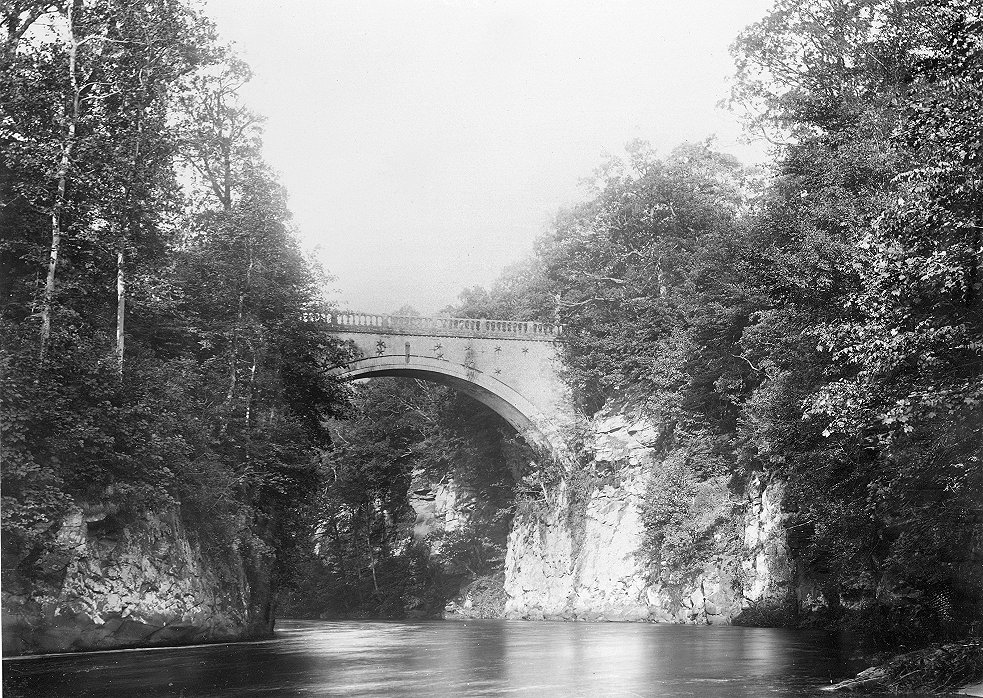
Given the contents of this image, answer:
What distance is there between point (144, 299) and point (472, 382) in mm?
16865

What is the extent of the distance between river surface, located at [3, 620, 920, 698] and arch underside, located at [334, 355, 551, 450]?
13501 mm

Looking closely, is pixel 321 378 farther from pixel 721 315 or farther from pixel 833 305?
pixel 833 305

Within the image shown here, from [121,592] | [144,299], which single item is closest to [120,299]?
[144,299]

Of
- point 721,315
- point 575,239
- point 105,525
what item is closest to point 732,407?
point 721,315

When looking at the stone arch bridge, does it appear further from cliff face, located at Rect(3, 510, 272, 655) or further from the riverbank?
the riverbank

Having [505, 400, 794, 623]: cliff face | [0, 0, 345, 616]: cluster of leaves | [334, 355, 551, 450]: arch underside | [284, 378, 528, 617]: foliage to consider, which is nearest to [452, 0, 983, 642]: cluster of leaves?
[505, 400, 794, 623]: cliff face

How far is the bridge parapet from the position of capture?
3659 cm

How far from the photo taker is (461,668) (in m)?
16.6

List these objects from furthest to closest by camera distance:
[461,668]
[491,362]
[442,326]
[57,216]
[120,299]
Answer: [491,362] < [442,326] < [120,299] < [57,216] < [461,668]

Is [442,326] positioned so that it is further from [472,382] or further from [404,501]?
[404,501]

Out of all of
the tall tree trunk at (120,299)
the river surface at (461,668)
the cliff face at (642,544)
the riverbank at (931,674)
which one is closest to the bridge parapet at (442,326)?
the cliff face at (642,544)

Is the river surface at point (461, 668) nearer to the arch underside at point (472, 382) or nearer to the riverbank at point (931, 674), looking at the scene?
the riverbank at point (931, 674)

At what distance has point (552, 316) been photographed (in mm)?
39594

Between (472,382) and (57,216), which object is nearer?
(57,216)
